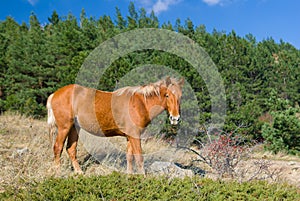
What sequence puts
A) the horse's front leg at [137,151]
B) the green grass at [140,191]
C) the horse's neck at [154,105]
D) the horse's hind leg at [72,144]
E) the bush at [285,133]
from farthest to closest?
the bush at [285,133] < the horse's hind leg at [72,144] < the horse's neck at [154,105] < the horse's front leg at [137,151] < the green grass at [140,191]

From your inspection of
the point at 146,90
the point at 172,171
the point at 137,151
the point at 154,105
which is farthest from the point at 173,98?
the point at 172,171

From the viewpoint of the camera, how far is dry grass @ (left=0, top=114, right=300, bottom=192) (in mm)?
4125

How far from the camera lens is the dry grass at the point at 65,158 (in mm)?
4125

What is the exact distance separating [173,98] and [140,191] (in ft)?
5.44

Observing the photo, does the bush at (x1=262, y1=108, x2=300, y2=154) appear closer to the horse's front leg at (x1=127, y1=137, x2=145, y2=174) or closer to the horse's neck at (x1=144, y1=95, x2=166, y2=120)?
the horse's neck at (x1=144, y1=95, x2=166, y2=120)

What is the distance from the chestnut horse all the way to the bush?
927 cm

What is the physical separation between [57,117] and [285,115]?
10811 millimetres

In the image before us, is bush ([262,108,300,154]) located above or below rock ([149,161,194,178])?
above

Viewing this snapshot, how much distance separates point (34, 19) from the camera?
28062 mm

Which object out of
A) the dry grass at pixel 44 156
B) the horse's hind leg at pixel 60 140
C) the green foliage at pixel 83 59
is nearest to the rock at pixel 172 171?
the dry grass at pixel 44 156

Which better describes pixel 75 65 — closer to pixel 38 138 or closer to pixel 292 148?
pixel 38 138

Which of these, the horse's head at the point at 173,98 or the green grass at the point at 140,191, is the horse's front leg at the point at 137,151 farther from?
the green grass at the point at 140,191

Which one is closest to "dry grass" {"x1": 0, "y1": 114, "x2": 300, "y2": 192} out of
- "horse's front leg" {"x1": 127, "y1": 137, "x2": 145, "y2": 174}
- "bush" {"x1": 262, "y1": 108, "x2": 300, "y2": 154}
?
"horse's front leg" {"x1": 127, "y1": 137, "x2": 145, "y2": 174}

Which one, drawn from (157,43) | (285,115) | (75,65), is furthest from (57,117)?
(157,43)
